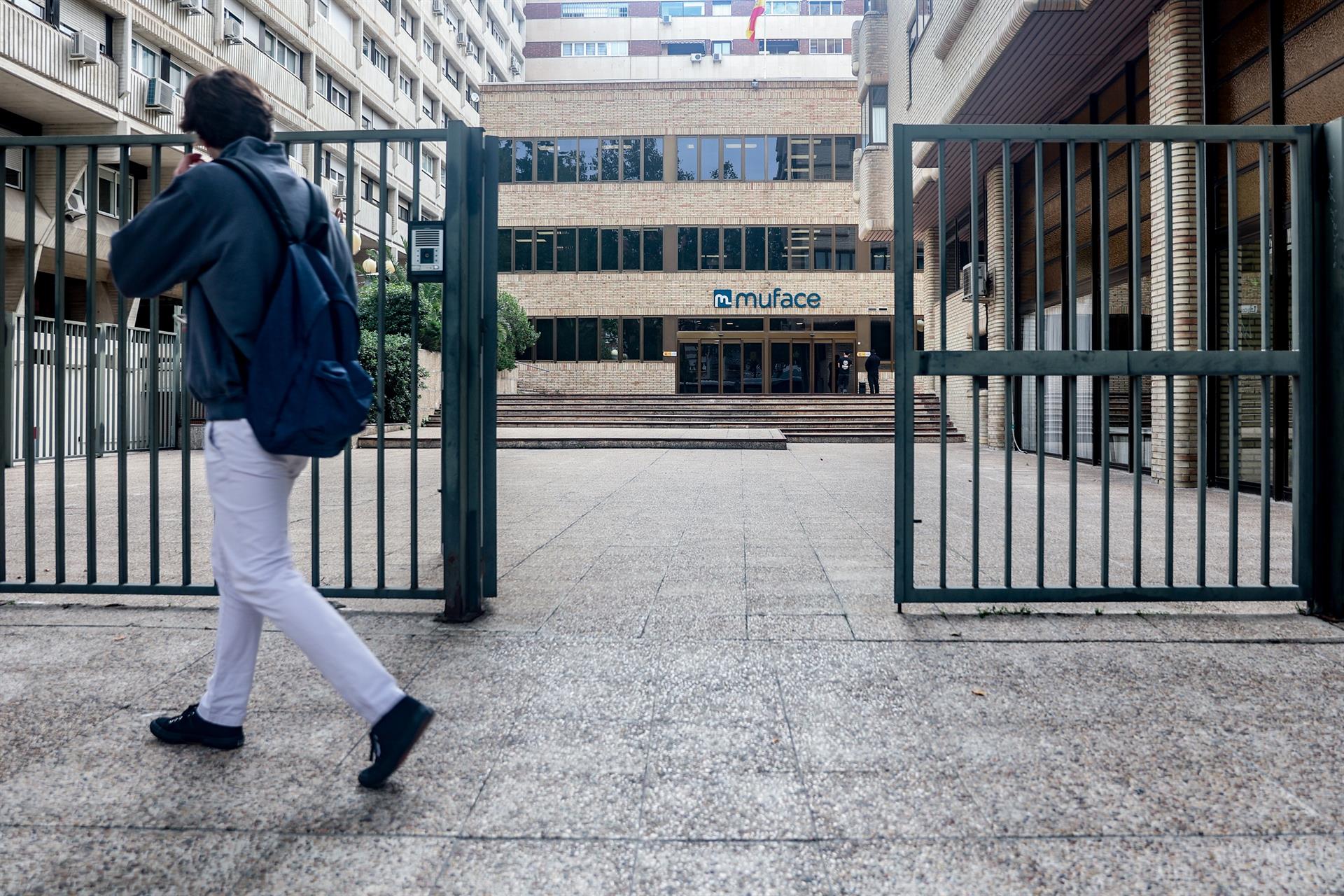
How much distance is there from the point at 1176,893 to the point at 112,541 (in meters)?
7.01

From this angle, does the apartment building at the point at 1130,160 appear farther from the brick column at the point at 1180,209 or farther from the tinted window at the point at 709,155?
the tinted window at the point at 709,155

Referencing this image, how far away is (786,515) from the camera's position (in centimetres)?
888

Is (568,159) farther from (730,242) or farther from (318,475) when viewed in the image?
(318,475)

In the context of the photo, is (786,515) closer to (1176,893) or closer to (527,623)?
(527,623)

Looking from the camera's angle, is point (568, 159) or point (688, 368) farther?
point (568, 159)

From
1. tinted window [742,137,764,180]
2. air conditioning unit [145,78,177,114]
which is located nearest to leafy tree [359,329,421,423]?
air conditioning unit [145,78,177,114]

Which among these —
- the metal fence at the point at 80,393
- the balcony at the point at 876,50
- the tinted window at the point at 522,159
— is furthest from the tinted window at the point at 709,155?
the metal fence at the point at 80,393

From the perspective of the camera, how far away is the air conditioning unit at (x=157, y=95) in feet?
72.0

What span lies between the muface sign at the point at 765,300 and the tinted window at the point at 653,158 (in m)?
5.13

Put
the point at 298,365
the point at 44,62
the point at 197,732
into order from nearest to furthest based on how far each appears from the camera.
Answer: the point at 298,365 → the point at 197,732 → the point at 44,62

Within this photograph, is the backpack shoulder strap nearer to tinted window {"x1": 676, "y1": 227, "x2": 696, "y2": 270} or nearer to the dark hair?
the dark hair

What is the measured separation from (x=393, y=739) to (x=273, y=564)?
56 cm

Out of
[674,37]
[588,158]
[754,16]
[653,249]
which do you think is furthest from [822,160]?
[674,37]

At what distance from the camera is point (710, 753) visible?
9.40ft
